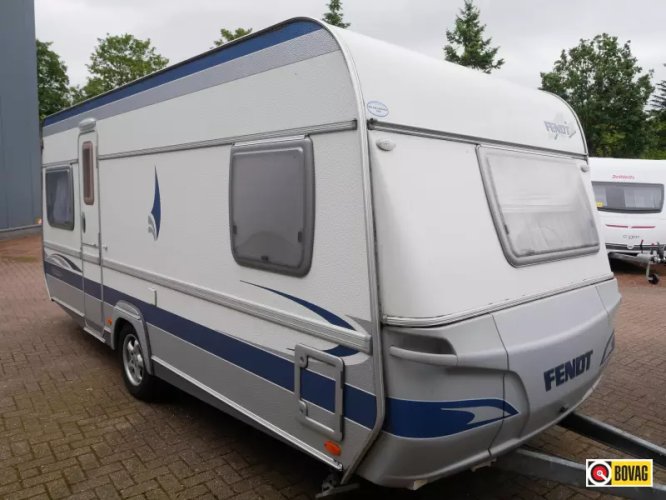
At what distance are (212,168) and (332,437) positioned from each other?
1867 millimetres

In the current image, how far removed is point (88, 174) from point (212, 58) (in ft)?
7.98

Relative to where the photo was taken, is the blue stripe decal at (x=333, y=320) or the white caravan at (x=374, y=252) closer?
the white caravan at (x=374, y=252)

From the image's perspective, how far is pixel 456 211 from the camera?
2736 mm

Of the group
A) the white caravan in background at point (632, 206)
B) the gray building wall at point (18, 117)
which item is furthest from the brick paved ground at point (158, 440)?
the gray building wall at point (18, 117)

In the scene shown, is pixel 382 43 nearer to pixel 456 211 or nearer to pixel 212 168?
pixel 456 211

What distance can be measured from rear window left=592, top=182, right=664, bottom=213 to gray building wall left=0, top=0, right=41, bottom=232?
595 inches

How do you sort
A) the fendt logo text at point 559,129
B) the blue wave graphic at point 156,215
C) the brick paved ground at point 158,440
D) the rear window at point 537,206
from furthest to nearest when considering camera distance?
the blue wave graphic at point 156,215 → the fendt logo text at point 559,129 → the brick paved ground at point 158,440 → the rear window at point 537,206

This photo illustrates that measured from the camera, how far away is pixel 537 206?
10.8 ft

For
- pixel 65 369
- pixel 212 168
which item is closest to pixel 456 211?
pixel 212 168

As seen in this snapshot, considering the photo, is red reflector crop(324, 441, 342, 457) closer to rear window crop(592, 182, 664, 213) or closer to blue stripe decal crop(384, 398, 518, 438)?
blue stripe decal crop(384, 398, 518, 438)

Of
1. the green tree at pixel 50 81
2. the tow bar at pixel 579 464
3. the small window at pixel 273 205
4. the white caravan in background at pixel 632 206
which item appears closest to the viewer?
the tow bar at pixel 579 464

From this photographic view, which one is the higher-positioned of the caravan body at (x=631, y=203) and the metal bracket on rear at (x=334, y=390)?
the caravan body at (x=631, y=203)

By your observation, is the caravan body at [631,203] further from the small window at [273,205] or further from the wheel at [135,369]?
the small window at [273,205]

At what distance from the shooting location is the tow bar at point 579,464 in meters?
2.60
